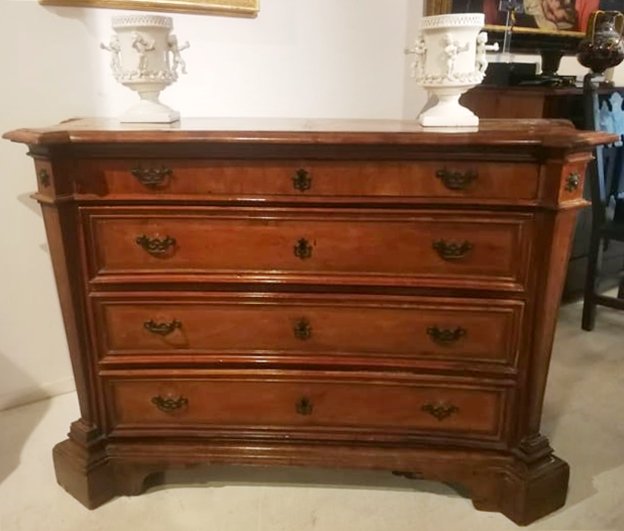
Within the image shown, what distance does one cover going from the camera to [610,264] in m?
3.11

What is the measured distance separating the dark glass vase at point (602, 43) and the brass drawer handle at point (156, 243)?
2.07 meters

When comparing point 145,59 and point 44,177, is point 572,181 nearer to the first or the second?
point 145,59

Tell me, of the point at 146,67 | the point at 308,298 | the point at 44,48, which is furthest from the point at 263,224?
the point at 44,48

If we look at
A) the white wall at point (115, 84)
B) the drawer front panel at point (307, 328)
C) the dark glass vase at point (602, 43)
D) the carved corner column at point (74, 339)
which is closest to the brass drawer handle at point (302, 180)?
the drawer front panel at point (307, 328)

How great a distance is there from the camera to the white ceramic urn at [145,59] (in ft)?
4.62

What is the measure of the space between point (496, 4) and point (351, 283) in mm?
1874

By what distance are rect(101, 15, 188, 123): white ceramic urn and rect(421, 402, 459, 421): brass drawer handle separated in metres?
0.99

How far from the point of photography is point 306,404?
4.99 feet

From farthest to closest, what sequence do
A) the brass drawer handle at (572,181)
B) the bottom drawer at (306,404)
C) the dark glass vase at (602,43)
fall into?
the dark glass vase at (602,43)
the bottom drawer at (306,404)
the brass drawer handle at (572,181)

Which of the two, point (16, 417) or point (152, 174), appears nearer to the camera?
point (152, 174)

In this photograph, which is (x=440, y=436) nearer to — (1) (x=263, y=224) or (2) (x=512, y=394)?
(2) (x=512, y=394)

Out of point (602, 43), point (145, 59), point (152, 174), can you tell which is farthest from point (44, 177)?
point (602, 43)

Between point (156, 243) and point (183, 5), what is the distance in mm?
920

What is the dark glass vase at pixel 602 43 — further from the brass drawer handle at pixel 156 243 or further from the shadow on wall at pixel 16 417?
the shadow on wall at pixel 16 417
